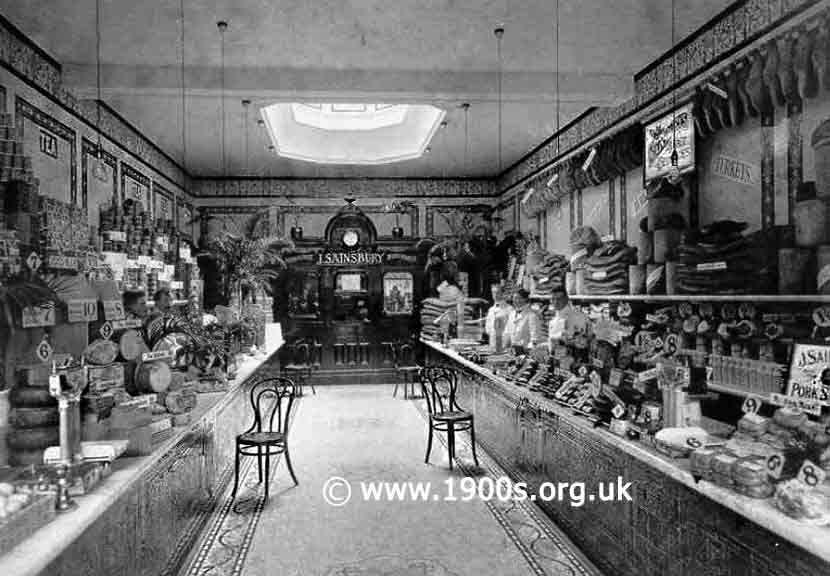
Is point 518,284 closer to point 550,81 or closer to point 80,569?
point 550,81

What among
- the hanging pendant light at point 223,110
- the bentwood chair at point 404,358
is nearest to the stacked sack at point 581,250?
the hanging pendant light at point 223,110

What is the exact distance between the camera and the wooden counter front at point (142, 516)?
202cm

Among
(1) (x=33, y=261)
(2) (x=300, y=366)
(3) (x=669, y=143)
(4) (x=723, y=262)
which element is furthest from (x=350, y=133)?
(4) (x=723, y=262)

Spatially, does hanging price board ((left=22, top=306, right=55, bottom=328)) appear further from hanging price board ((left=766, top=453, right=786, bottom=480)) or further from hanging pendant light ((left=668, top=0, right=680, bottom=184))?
hanging pendant light ((left=668, top=0, right=680, bottom=184))

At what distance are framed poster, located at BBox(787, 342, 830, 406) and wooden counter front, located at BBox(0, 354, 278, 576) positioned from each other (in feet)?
9.36

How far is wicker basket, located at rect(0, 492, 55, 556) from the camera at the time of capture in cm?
189

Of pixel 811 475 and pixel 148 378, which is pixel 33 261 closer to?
pixel 148 378

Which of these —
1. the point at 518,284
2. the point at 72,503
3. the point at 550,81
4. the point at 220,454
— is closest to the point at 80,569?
the point at 72,503

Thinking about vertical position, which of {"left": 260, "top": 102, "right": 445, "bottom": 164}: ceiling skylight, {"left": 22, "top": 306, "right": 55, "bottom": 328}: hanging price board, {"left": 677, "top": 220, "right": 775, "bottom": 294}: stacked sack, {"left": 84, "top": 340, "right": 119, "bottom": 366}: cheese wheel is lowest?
{"left": 84, "top": 340, "right": 119, "bottom": 366}: cheese wheel

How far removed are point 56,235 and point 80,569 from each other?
2612 mm

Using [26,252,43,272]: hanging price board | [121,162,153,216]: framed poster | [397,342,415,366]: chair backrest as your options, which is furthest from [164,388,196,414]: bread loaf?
[397,342,415,366]: chair backrest

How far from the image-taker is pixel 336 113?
9.47 meters

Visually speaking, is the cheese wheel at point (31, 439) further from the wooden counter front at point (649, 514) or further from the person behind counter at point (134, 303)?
the wooden counter front at point (649, 514)

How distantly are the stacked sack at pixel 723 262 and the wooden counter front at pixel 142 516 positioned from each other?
3.46 meters
